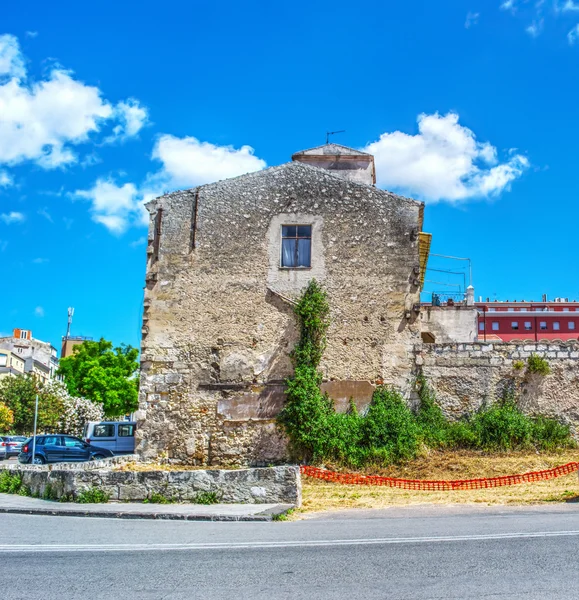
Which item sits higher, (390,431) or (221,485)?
(390,431)

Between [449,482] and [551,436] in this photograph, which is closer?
[449,482]

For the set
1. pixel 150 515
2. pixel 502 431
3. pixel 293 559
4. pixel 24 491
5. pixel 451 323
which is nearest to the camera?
pixel 293 559

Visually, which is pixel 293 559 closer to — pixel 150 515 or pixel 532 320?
pixel 150 515

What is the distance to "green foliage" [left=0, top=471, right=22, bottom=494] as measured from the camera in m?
14.4

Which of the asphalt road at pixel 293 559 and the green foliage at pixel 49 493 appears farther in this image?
the green foliage at pixel 49 493

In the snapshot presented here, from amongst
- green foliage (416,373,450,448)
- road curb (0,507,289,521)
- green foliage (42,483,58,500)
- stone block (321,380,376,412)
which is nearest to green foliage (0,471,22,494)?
green foliage (42,483,58,500)

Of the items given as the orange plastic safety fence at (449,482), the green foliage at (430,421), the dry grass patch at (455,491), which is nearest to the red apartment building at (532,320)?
the green foliage at (430,421)

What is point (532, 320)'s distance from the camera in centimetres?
7038

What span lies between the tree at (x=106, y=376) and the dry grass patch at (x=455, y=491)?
110 feet

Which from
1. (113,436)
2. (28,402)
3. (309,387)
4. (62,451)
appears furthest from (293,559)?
(28,402)

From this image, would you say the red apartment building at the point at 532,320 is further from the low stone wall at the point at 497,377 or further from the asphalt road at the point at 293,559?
the asphalt road at the point at 293,559

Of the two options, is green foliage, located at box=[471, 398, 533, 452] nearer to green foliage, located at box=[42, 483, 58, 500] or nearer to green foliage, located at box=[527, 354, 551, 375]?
green foliage, located at box=[527, 354, 551, 375]

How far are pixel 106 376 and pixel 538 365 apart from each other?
3570cm

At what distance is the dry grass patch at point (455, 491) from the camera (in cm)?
1339
